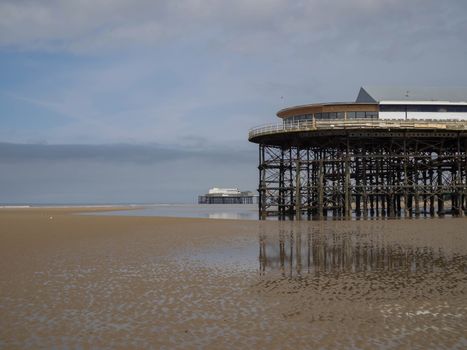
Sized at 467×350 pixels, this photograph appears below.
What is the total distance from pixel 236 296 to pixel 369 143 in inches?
1520

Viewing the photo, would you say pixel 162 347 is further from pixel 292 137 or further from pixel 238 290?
pixel 292 137

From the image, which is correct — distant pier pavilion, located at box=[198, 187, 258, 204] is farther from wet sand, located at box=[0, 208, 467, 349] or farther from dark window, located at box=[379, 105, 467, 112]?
wet sand, located at box=[0, 208, 467, 349]

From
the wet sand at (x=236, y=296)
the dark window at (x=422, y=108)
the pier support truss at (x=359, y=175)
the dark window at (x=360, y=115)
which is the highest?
the dark window at (x=422, y=108)

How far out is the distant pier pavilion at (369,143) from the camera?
43500 millimetres

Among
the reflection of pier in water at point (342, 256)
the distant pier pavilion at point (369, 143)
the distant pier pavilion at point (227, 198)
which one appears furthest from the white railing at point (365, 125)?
the distant pier pavilion at point (227, 198)

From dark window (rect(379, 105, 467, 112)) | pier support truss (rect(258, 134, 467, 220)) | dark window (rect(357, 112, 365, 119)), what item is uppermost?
dark window (rect(379, 105, 467, 112))

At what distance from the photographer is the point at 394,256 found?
18.4 m

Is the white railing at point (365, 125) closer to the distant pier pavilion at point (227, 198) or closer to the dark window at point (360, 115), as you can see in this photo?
the dark window at point (360, 115)

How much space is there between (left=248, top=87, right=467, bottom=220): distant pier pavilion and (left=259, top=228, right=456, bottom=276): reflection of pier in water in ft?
63.5

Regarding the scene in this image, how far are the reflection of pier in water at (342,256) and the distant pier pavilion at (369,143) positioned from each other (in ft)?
63.5

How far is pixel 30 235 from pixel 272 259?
1711 centimetres

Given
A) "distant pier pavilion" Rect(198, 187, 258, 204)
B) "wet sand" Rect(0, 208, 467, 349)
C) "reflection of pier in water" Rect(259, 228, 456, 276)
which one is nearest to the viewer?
"wet sand" Rect(0, 208, 467, 349)

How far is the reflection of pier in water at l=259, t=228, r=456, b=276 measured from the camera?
51.8 ft

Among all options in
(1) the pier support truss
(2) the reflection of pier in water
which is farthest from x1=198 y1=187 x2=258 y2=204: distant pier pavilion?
(2) the reflection of pier in water
